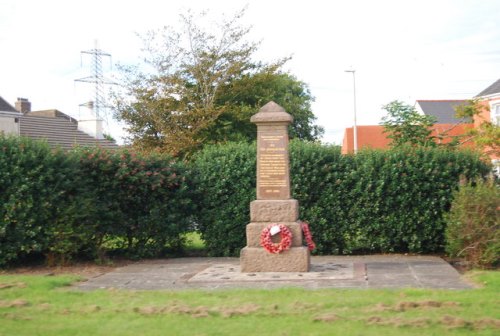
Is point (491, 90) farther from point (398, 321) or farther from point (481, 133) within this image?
point (398, 321)

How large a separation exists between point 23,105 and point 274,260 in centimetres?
4084

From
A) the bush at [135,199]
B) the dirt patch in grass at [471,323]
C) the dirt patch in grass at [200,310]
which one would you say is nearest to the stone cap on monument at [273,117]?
the bush at [135,199]

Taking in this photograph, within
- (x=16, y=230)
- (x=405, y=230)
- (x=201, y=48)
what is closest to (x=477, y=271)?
(x=405, y=230)

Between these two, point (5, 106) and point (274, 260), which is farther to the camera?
point (5, 106)

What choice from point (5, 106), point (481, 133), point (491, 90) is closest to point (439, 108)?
point (491, 90)

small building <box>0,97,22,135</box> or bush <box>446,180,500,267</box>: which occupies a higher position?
small building <box>0,97,22,135</box>

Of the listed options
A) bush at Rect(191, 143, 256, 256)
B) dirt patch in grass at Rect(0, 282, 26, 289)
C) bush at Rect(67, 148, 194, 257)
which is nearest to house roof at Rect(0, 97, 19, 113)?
bush at Rect(67, 148, 194, 257)

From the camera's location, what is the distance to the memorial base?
1130cm

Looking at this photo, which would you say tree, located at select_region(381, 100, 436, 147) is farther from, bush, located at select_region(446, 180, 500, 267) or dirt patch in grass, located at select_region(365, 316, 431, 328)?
dirt patch in grass, located at select_region(365, 316, 431, 328)

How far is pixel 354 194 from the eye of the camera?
14258 mm

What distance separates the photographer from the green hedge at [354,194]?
14.0 metres

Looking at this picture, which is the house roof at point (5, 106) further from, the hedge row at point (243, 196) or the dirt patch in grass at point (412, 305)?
the dirt patch in grass at point (412, 305)

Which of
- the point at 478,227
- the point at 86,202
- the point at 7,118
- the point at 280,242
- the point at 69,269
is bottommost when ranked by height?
the point at 69,269

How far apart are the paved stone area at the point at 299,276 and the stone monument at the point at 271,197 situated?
0.33m
